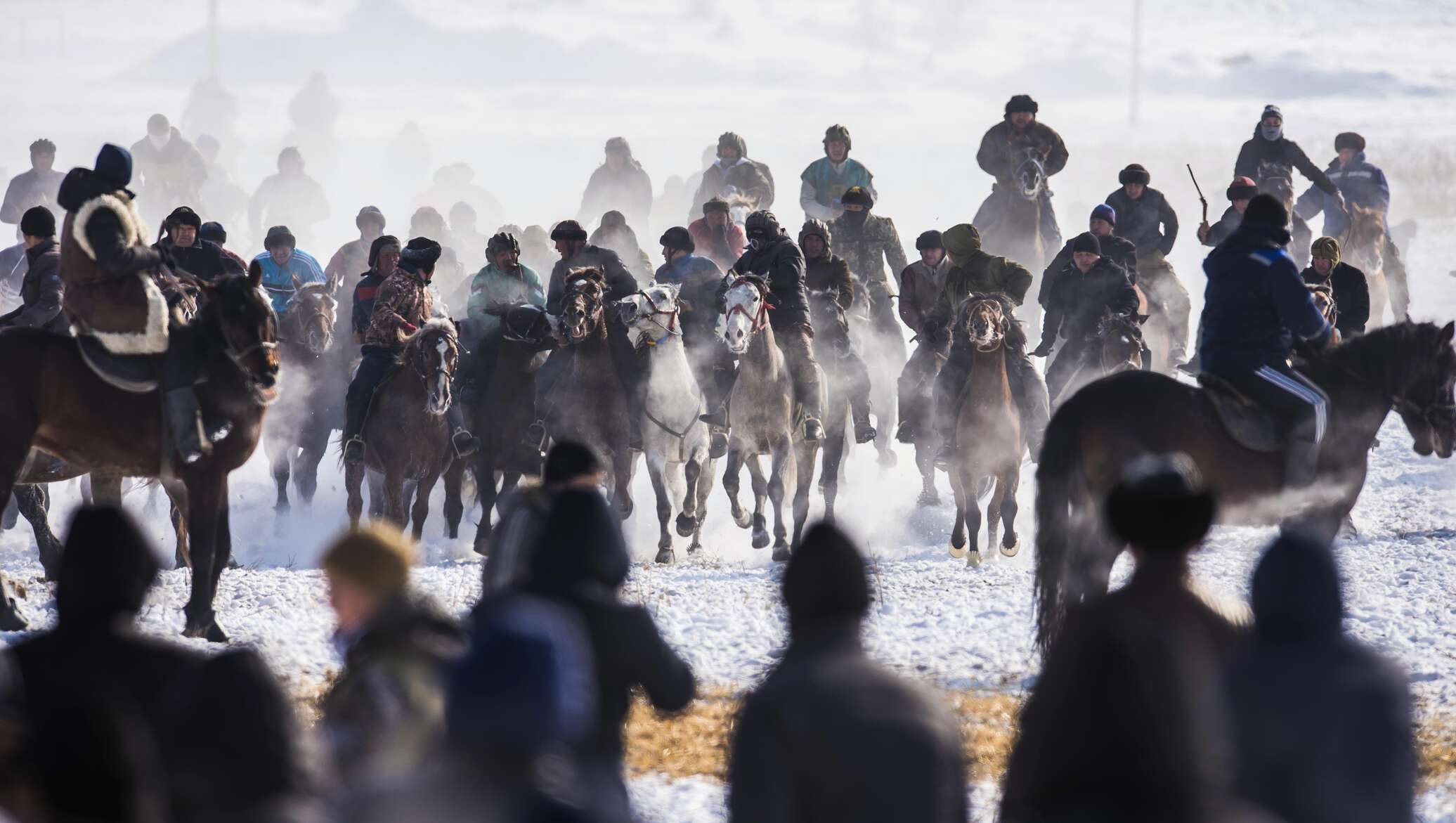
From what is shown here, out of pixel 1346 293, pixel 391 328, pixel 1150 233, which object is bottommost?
pixel 391 328

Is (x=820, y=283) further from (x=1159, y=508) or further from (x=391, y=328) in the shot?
(x=1159, y=508)

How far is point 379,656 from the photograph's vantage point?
14.6 feet

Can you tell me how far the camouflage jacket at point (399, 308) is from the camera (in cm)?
1579

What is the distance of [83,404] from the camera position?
11422 mm

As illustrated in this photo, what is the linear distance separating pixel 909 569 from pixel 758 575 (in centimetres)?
142

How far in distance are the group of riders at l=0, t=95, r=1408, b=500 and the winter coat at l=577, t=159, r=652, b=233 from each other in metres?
1.86

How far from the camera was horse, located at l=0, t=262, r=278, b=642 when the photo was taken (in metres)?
11.4

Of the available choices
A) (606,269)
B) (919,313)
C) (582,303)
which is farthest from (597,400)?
(919,313)

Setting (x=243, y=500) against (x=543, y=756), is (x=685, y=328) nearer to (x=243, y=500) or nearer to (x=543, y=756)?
(x=243, y=500)

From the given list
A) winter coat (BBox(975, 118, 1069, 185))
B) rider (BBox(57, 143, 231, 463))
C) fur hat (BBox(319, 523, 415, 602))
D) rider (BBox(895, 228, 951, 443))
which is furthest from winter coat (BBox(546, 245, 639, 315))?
fur hat (BBox(319, 523, 415, 602))

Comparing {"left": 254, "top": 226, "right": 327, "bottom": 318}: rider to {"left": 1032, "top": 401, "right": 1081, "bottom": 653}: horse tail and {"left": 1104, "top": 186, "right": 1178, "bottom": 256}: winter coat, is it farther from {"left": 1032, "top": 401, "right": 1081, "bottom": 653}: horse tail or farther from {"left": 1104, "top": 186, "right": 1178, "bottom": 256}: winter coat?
{"left": 1032, "top": 401, "right": 1081, "bottom": 653}: horse tail

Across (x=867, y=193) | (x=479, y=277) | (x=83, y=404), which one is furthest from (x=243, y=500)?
(x=83, y=404)

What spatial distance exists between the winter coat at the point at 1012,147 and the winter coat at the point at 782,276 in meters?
4.82

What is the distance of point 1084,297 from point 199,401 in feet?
30.5
